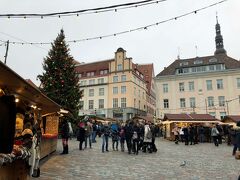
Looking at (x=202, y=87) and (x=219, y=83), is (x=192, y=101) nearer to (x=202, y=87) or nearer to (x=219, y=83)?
(x=202, y=87)

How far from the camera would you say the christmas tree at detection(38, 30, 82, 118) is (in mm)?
28016

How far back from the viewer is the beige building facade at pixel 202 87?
45219mm

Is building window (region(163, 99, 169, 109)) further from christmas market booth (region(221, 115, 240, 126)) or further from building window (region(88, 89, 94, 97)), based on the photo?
christmas market booth (region(221, 115, 240, 126))

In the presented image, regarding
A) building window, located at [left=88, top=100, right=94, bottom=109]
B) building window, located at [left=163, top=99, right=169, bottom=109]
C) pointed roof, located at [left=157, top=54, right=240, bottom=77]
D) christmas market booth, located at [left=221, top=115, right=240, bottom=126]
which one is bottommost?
christmas market booth, located at [left=221, top=115, right=240, bottom=126]

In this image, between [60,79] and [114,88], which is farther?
[114,88]

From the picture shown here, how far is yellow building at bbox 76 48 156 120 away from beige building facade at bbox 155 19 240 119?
331 inches

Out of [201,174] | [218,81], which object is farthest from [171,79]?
[201,174]

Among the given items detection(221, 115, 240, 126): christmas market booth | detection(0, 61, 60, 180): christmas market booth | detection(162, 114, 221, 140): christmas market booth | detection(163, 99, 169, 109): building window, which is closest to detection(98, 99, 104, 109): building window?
detection(163, 99, 169, 109): building window

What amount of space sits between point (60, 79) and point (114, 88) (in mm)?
29753

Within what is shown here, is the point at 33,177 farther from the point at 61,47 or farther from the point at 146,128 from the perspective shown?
the point at 61,47

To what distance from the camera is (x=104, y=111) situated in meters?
57.6

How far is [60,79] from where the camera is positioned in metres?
28.5

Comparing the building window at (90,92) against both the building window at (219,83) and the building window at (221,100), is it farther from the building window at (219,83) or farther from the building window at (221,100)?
the building window at (221,100)

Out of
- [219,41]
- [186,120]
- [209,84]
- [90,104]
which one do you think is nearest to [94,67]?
[90,104]
